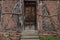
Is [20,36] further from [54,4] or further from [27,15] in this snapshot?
[54,4]

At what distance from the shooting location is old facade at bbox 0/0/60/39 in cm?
1451

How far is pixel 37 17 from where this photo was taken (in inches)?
581

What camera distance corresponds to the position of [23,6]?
15031 mm

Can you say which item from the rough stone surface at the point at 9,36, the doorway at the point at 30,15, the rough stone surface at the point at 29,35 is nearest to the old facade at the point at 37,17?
the rough stone surface at the point at 9,36

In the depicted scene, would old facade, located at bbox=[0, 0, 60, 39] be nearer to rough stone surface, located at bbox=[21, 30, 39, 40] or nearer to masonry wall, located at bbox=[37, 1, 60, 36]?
masonry wall, located at bbox=[37, 1, 60, 36]

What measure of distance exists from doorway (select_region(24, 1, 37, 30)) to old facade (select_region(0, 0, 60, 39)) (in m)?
0.47

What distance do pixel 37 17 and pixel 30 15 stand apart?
0.77 meters

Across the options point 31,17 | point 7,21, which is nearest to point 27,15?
point 31,17

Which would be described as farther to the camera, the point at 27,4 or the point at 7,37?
the point at 27,4

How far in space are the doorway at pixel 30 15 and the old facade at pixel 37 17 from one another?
0.47 metres

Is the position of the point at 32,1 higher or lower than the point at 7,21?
higher

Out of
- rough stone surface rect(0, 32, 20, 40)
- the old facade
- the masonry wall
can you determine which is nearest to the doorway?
the old facade

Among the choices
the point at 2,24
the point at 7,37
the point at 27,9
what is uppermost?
the point at 27,9

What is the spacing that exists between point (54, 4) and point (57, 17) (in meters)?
0.96
